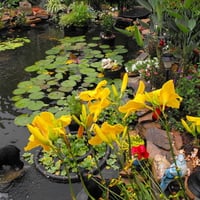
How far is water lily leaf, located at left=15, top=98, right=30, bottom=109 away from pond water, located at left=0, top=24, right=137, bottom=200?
8cm

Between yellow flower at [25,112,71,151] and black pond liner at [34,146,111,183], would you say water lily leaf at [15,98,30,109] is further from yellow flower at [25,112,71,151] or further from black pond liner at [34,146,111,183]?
yellow flower at [25,112,71,151]

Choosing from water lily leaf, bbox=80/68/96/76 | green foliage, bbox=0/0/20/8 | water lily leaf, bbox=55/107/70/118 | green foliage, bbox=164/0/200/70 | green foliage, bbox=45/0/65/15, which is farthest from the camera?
green foliage, bbox=45/0/65/15

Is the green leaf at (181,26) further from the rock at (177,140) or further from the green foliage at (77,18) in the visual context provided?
the green foliage at (77,18)

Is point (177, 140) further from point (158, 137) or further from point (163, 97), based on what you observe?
point (163, 97)

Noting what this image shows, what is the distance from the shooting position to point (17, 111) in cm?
526

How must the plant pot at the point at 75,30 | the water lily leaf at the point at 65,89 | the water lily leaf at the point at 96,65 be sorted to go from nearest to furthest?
the water lily leaf at the point at 65,89
the water lily leaf at the point at 96,65
the plant pot at the point at 75,30

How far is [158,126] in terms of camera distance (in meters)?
4.21

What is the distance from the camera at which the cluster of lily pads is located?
5.26 m

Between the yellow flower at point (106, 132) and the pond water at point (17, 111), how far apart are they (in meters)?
2.76

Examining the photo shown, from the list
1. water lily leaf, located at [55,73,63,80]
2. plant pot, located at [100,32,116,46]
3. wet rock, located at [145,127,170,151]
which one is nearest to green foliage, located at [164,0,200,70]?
wet rock, located at [145,127,170,151]

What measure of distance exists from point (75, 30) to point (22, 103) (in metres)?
3.81

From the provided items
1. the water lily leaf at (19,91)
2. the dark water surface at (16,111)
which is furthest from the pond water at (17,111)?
the water lily leaf at (19,91)

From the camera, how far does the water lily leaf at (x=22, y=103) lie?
531 centimetres

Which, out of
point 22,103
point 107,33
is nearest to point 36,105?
point 22,103
